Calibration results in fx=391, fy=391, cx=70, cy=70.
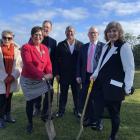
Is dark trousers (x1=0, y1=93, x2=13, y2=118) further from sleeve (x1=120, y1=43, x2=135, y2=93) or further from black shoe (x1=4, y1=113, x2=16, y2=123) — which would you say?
sleeve (x1=120, y1=43, x2=135, y2=93)

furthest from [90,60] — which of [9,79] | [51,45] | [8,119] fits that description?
[8,119]

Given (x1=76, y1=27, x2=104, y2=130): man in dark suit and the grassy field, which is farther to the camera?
(x1=76, y1=27, x2=104, y2=130): man in dark suit

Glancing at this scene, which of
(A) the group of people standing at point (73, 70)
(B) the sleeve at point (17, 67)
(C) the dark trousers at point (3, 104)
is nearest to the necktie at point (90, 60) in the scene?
(A) the group of people standing at point (73, 70)

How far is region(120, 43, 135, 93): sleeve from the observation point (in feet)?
21.3

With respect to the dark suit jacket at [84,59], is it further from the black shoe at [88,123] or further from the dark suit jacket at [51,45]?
the black shoe at [88,123]

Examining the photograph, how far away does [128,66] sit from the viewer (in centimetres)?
653

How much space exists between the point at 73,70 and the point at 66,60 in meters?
0.30

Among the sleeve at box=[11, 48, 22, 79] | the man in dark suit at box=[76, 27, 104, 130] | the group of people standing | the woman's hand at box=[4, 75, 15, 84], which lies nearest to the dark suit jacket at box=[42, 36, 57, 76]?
the group of people standing

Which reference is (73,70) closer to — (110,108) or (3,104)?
(3,104)

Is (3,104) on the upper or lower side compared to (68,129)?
upper

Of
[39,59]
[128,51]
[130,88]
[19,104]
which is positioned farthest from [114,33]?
[19,104]

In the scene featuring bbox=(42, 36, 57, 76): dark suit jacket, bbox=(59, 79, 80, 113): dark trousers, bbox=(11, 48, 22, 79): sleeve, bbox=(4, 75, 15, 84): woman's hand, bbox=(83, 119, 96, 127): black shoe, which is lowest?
bbox=(83, 119, 96, 127): black shoe

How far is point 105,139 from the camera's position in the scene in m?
7.55

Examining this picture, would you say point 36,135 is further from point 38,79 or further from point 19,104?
point 19,104
